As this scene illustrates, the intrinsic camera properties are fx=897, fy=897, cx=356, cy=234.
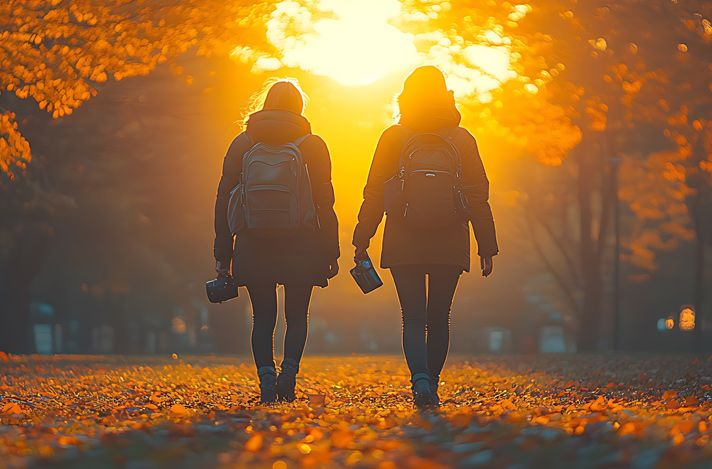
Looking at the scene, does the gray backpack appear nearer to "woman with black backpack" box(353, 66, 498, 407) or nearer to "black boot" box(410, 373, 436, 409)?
"woman with black backpack" box(353, 66, 498, 407)

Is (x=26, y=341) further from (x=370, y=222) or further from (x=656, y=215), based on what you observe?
(x=370, y=222)

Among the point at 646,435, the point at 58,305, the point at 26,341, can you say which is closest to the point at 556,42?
the point at 646,435

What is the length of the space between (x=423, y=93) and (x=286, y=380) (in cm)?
210

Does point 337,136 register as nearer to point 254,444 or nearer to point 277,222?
point 277,222

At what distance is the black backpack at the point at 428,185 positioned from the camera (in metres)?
5.60

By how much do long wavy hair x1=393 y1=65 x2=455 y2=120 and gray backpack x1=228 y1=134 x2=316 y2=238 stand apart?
787mm

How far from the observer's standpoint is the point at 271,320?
240 inches

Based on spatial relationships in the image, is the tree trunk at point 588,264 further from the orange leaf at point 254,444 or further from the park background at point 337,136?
the orange leaf at point 254,444

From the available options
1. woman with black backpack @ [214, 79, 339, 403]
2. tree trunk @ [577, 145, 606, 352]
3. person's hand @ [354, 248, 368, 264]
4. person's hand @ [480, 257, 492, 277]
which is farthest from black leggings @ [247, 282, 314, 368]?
tree trunk @ [577, 145, 606, 352]

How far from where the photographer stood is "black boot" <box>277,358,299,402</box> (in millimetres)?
5949

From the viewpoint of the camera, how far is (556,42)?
10773 millimetres

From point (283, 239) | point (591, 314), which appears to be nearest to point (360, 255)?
point (283, 239)

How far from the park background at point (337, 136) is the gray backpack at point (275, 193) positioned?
2.90 ft

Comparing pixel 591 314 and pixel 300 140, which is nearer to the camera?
pixel 300 140
